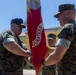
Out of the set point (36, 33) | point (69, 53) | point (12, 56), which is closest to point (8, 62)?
point (12, 56)

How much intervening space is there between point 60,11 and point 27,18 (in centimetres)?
54

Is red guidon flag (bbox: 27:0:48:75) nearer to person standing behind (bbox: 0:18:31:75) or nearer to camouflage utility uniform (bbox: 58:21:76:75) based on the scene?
camouflage utility uniform (bbox: 58:21:76:75)

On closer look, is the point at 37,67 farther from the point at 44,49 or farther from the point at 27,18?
the point at 27,18

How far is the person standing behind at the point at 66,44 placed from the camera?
3705mm

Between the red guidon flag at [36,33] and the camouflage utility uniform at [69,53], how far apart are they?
35 cm

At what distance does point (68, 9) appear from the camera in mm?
3953

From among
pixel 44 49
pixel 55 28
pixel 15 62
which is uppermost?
pixel 44 49

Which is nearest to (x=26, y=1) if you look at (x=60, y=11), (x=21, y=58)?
(x=60, y=11)

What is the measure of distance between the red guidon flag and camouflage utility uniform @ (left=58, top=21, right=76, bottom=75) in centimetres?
35

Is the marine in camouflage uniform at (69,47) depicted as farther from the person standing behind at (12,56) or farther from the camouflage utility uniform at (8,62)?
the camouflage utility uniform at (8,62)

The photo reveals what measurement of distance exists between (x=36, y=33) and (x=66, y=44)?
614 millimetres

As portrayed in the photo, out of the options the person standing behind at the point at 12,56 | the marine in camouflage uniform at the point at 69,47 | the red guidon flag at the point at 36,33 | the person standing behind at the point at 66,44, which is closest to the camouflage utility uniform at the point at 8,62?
the person standing behind at the point at 12,56

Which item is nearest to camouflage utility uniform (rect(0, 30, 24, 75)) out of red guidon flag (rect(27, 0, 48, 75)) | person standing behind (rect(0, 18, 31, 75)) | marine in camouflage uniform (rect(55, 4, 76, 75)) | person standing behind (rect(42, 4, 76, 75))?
person standing behind (rect(0, 18, 31, 75))

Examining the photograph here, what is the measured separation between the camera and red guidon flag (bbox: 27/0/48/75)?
13.6ft
